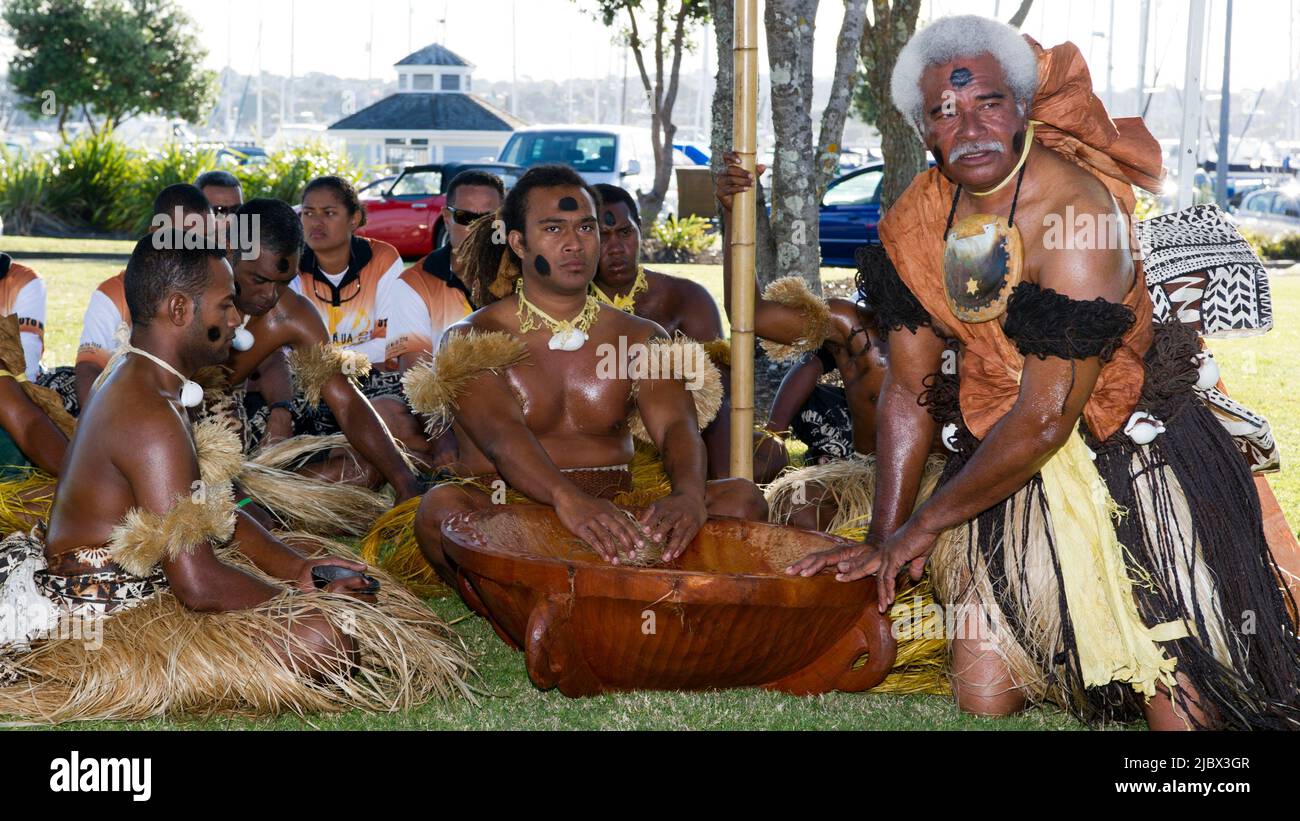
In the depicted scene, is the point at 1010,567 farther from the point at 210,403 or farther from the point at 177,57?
the point at 177,57

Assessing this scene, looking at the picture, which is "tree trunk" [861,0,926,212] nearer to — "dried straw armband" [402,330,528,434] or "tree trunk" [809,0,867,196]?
"tree trunk" [809,0,867,196]

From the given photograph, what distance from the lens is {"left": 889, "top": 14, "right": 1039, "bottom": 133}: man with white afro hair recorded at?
3062mm

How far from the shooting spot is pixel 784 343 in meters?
4.47

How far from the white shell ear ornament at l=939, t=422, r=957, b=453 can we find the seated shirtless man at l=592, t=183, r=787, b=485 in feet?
5.42

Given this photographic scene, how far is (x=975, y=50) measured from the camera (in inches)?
121

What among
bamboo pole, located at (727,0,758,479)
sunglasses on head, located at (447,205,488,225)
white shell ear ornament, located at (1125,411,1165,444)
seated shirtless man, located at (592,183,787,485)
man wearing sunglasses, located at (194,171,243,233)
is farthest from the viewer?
man wearing sunglasses, located at (194,171,243,233)

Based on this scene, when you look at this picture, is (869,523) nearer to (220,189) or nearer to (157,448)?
(157,448)

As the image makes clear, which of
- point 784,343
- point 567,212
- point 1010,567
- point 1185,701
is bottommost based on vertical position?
point 1185,701

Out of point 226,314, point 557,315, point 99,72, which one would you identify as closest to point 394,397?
point 557,315

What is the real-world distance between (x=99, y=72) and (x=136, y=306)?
3037 centimetres

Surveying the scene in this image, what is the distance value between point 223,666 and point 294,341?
2314 millimetres

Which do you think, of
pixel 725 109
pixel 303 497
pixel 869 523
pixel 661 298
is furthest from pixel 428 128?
pixel 869 523

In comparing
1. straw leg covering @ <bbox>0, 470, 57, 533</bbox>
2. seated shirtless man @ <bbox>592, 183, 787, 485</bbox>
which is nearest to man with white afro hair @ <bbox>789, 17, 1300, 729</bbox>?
seated shirtless man @ <bbox>592, 183, 787, 485</bbox>

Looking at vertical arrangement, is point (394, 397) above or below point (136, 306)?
below
